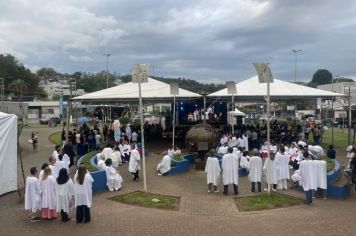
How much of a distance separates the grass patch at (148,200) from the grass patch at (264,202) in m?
1.98

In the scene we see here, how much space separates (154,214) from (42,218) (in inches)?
117

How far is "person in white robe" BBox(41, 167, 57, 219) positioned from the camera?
11.1 m

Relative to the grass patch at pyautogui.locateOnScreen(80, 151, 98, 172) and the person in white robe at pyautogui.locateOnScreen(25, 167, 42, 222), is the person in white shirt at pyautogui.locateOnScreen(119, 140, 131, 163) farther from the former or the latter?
the person in white robe at pyautogui.locateOnScreen(25, 167, 42, 222)

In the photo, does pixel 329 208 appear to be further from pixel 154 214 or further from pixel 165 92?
pixel 165 92

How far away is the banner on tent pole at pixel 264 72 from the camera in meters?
13.6

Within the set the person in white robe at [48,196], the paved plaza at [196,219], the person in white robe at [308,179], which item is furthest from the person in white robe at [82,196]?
the person in white robe at [308,179]

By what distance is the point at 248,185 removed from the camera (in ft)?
51.7

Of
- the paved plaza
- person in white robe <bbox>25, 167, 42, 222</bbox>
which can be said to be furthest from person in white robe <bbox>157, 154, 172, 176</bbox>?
person in white robe <bbox>25, 167, 42, 222</bbox>

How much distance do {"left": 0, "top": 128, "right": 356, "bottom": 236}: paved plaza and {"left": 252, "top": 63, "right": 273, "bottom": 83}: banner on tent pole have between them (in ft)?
12.6

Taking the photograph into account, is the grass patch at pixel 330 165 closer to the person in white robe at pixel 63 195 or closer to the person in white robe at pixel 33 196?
the person in white robe at pixel 63 195

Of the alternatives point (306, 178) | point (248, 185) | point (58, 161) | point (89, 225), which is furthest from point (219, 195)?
point (58, 161)

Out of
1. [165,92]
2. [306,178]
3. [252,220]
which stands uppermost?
[165,92]

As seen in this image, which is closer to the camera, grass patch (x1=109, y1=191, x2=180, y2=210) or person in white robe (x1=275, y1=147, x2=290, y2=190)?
grass patch (x1=109, y1=191, x2=180, y2=210)

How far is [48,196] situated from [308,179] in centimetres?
748
